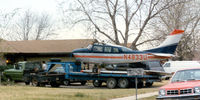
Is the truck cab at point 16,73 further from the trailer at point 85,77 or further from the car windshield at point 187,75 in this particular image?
the car windshield at point 187,75

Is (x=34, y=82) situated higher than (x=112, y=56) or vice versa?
(x=112, y=56)

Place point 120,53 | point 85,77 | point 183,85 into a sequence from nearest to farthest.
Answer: point 183,85, point 85,77, point 120,53

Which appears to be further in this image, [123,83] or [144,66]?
[144,66]

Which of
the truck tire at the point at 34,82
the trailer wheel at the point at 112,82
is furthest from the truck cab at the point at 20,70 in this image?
the trailer wheel at the point at 112,82

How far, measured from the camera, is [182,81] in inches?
541

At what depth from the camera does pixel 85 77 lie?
26750 millimetres

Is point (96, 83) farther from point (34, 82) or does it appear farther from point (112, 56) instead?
point (34, 82)

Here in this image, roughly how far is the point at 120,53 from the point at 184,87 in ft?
47.0

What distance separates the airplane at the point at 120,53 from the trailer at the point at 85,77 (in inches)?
44.4

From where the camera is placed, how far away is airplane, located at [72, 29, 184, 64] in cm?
2638

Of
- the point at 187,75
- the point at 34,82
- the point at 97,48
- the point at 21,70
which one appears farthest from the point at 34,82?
the point at 187,75

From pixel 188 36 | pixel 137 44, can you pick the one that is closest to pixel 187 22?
pixel 188 36

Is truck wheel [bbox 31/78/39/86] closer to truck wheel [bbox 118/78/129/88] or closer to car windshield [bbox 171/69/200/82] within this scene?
truck wheel [bbox 118/78/129/88]

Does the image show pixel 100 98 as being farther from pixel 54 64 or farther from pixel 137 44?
pixel 137 44
